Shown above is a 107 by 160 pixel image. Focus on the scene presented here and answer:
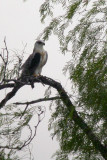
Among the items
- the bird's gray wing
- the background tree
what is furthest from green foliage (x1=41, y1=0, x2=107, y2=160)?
the bird's gray wing

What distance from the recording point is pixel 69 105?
2141 mm

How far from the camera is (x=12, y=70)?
2.19m

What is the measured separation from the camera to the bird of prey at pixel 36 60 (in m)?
3.47

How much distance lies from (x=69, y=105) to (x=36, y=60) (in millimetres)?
1507

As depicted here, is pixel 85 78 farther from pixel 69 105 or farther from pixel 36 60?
pixel 36 60

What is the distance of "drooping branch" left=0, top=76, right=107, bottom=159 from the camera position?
75.7 inches

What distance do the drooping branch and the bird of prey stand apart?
34.6 inches

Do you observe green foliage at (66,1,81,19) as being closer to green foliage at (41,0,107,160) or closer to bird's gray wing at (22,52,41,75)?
green foliage at (41,0,107,160)

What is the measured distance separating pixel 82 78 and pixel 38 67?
5.91ft

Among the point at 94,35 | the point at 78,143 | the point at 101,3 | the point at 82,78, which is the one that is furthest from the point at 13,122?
the point at 101,3

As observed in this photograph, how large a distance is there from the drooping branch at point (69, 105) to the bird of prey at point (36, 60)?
88 centimetres

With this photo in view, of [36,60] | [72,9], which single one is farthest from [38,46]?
[72,9]

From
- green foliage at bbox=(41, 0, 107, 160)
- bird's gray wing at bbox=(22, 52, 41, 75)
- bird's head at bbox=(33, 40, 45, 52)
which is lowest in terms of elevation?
green foliage at bbox=(41, 0, 107, 160)

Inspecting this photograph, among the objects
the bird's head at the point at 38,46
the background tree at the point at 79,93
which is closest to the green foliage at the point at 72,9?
the background tree at the point at 79,93
